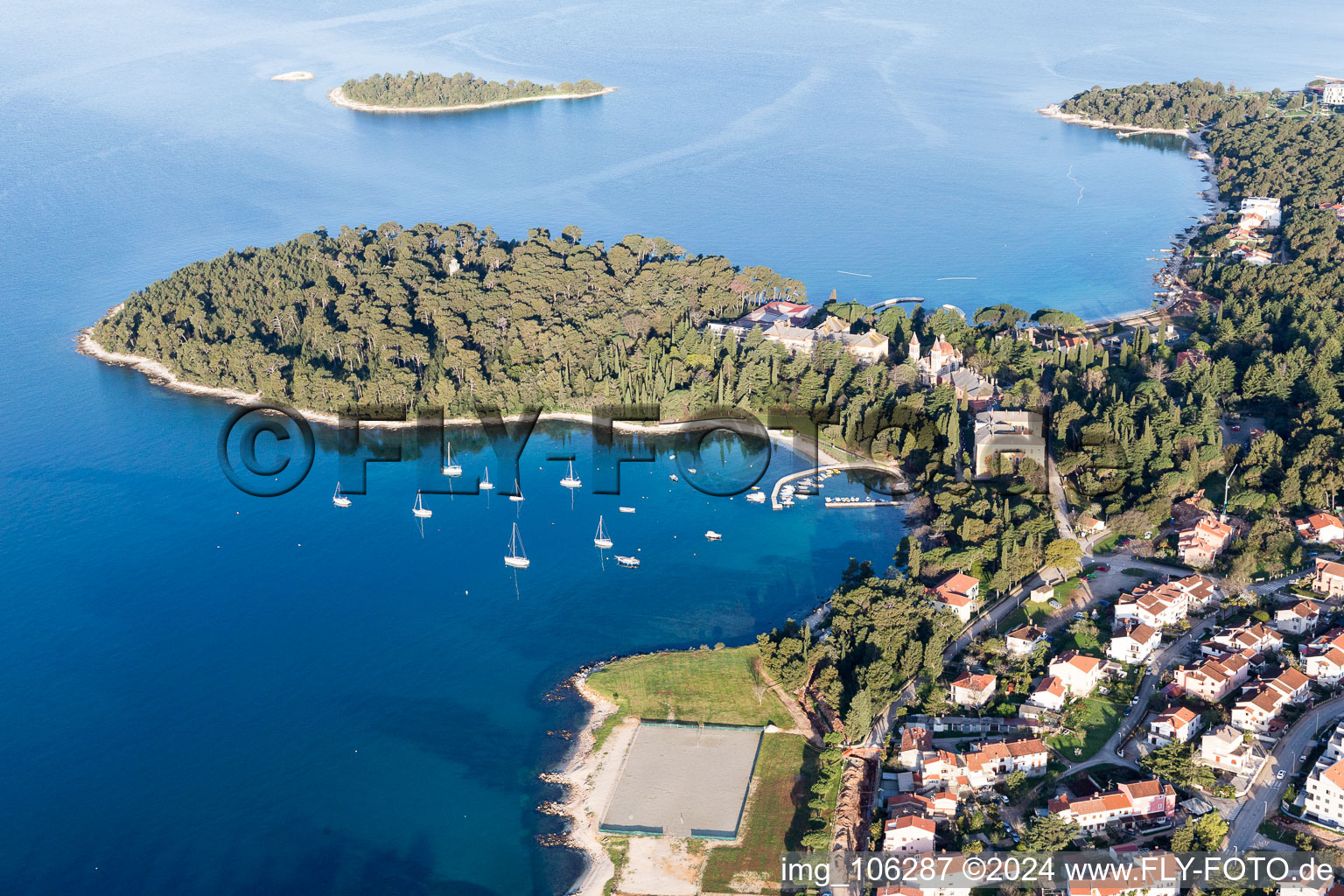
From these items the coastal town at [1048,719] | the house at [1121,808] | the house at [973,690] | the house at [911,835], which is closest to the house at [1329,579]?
the coastal town at [1048,719]

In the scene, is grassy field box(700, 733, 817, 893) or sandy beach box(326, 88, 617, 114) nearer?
grassy field box(700, 733, 817, 893)

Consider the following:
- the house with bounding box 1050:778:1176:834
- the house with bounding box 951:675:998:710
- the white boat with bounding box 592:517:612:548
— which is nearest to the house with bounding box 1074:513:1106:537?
the house with bounding box 951:675:998:710

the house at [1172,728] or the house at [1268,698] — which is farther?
the house at [1268,698]

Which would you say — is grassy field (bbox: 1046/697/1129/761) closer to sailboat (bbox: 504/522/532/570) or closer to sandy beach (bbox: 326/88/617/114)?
sailboat (bbox: 504/522/532/570)

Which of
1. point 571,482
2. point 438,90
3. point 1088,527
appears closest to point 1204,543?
point 1088,527

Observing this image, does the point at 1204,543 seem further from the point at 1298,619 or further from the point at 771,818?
the point at 771,818

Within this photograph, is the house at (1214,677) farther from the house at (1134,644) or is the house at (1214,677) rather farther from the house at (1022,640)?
the house at (1022,640)
